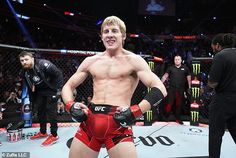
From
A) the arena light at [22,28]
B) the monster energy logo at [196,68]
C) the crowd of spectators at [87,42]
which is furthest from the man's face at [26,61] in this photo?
the arena light at [22,28]

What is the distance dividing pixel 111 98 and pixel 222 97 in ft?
4.16

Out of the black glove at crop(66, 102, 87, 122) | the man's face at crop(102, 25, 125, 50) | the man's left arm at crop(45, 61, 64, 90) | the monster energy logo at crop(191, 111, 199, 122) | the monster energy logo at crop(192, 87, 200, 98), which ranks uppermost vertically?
the man's face at crop(102, 25, 125, 50)

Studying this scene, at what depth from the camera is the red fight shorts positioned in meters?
1.75

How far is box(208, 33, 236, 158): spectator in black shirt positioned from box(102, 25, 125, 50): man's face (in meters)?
1.11

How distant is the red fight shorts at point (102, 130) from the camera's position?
5.73 feet

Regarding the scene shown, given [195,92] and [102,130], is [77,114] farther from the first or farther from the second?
[195,92]

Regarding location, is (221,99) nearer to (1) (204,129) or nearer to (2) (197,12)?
(1) (204,129)

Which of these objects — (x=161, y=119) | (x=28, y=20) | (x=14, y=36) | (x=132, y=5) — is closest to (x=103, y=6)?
(x=132, y=5)

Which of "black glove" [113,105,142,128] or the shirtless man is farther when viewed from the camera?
the shirtless man

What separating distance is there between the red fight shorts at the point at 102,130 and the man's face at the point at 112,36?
0.41 meters

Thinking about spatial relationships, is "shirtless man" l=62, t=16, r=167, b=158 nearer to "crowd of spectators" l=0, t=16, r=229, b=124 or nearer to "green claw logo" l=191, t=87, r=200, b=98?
"green claw logo" l=191, t=87, r=200, b=98

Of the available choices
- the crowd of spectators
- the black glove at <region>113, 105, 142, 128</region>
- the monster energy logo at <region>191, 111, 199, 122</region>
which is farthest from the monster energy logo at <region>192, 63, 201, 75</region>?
the crowd of spectators

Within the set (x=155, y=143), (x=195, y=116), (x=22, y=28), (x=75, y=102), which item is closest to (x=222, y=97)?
(x=75, y=102)

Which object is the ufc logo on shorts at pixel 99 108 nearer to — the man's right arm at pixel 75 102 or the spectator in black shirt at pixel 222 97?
the man's right arm at pixel 75 102
